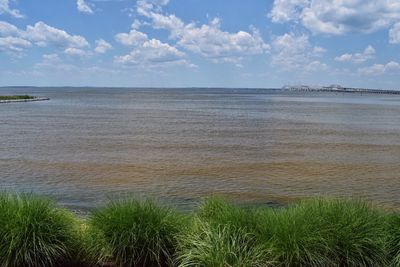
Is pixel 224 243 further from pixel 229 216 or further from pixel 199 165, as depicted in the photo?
pixel 199 165

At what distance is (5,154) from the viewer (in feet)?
92.7

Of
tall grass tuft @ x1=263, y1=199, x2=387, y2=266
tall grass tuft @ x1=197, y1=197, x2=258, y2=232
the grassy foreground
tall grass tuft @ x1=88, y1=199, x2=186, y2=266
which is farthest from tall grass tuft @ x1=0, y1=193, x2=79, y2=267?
tall grass tuft @ x1=263, y1=199, x2=387, y2=266

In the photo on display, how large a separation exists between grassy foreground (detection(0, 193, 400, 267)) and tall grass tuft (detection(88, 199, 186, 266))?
0.02 metres

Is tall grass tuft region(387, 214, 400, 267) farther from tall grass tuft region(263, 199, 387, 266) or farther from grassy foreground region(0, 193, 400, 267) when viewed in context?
tall grass tuft region(263, 199, 387, 266)

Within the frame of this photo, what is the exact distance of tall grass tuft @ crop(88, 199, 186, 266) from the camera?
7.75 metres

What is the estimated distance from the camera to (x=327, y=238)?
7.40 meters

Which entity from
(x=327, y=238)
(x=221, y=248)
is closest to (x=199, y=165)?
(x=327, y=238)

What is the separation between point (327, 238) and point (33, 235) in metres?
4.63

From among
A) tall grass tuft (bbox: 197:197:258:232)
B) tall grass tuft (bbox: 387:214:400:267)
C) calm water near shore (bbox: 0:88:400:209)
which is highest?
tall grass tuft (bbox: 197:197:258:232)

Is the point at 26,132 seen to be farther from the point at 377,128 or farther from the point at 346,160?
the point at 377,128

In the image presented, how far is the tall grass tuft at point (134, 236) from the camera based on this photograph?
7754mm

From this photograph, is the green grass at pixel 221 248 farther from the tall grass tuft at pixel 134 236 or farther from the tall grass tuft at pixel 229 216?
the tall grass tuft at pixel 134 236

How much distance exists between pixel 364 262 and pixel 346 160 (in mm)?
20259

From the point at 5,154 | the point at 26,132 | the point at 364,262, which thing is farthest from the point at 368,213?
the point at 26,132
